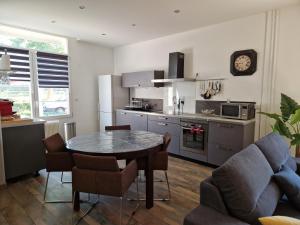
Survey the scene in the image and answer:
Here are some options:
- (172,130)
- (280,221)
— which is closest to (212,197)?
(280,221)

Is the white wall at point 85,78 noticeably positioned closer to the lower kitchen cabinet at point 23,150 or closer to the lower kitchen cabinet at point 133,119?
the lower kitchen cabinet at point 133,119

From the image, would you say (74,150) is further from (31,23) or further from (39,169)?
(31,23)

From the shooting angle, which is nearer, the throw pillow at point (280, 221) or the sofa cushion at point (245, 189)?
the throw pillow at point (280, 221)

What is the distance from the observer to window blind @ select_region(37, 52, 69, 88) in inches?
187

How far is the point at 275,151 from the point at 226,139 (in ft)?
4.89

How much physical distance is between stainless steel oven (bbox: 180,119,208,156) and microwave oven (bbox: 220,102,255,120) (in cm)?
42

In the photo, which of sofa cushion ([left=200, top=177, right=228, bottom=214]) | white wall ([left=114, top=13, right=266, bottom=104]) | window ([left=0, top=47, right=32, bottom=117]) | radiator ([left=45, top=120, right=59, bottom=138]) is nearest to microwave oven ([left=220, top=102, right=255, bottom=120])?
white wall ([left=114, top=13, right=266, bottom=104])

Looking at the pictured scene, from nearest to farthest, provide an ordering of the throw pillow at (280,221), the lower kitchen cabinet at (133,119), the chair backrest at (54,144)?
the throw pillow at (280,221), the chair backrest at (54,144), the lower kitchen cabinet at (133,119)

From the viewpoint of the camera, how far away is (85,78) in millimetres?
5672

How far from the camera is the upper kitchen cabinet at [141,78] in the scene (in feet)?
16.5

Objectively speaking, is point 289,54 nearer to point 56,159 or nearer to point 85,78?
point 56,159

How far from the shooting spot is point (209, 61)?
14.0 feet

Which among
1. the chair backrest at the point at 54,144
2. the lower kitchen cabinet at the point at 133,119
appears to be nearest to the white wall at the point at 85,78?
the lower kitchen cabinet at the point at 133,119

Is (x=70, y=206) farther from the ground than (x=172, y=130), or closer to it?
closer to it
